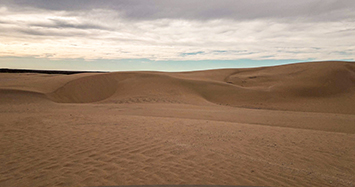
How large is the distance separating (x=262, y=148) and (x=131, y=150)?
4.08 m

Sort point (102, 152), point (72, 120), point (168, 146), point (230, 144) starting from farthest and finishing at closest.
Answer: point (72, 120) < point (230, 144) < point (168, 146) < point (102, 152)

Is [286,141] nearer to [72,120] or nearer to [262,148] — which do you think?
[262,148]

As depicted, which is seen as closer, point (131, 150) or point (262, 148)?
point (131, 150)

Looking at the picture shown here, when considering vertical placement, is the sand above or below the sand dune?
below

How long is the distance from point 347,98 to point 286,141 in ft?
62.1

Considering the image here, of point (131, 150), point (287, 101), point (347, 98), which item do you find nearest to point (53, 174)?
point (131, 150)

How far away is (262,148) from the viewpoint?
6.84 m

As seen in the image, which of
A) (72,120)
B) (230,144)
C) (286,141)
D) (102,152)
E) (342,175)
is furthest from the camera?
(72,120)

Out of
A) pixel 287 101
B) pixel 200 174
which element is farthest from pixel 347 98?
pixel 200 174

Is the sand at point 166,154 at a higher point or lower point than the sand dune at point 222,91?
lower

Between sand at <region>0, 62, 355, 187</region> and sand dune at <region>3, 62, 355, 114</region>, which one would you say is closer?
sand at <region>0, 62, 355, 187</region>

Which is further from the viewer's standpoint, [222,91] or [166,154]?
[222,91]

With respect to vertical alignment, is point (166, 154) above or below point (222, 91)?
below

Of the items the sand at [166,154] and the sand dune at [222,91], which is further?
the sand dune at [222,91]
